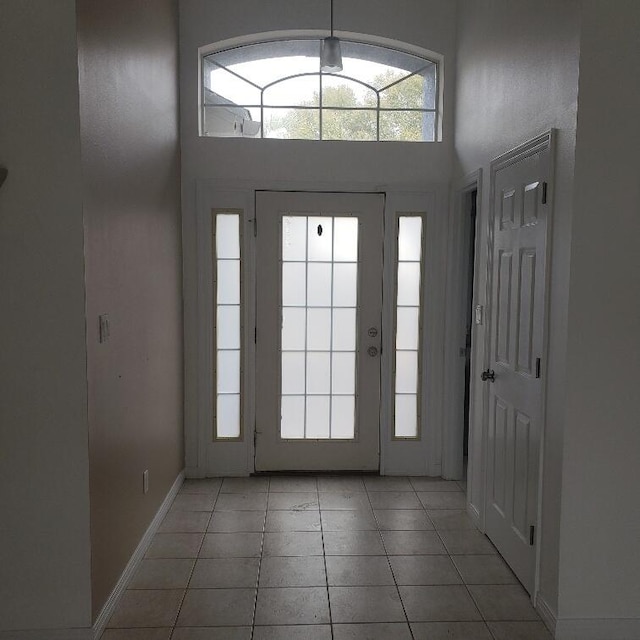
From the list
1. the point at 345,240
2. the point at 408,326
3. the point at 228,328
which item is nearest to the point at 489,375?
the point at 408,326

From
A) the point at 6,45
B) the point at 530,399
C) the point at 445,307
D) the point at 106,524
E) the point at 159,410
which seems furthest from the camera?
the point at 445,307

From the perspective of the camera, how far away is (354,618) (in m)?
2.76

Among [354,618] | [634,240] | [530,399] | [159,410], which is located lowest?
[354,618]

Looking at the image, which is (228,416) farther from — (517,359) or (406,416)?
(517,359)

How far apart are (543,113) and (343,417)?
256 cm

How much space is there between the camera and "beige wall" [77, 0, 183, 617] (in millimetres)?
2566

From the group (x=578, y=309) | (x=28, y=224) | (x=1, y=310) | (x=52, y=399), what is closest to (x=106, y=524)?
(x=52, y=399)

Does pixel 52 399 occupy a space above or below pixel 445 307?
below

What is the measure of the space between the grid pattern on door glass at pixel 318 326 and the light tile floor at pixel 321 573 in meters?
0.52

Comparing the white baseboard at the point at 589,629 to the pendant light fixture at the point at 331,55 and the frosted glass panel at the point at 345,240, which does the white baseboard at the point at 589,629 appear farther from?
the pendant light fixture at the point at 331,55

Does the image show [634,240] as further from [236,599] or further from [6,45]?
[6,45]

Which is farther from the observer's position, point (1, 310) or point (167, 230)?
point (167, 230)

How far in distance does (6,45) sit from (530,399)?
256 cm

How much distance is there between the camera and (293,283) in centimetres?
454
